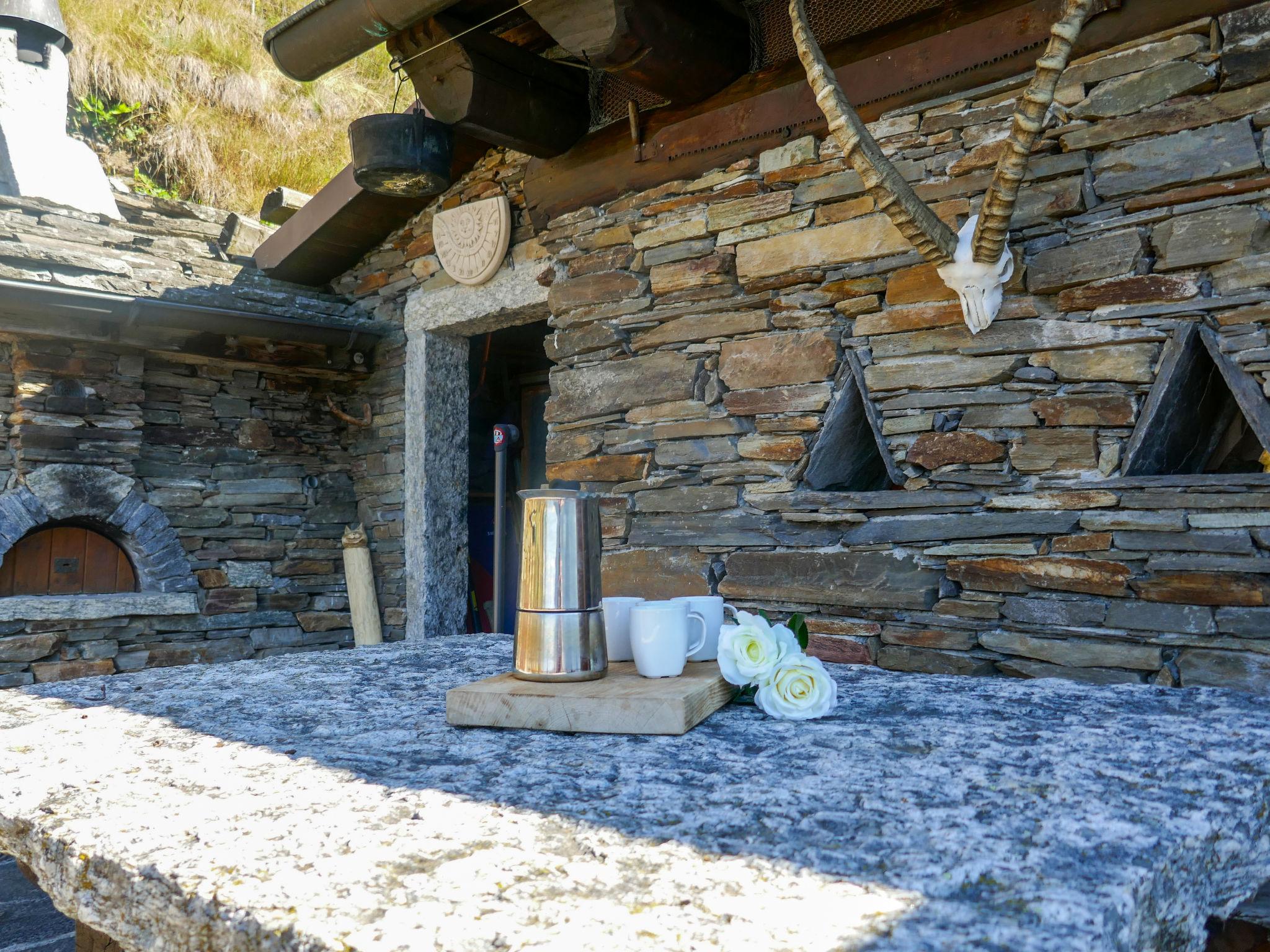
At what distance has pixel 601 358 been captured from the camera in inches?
Result: 159

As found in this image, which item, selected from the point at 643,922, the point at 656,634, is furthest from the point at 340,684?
the point at 643,922

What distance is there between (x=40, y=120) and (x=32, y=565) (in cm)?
294

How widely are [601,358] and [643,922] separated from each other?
3.47 metres

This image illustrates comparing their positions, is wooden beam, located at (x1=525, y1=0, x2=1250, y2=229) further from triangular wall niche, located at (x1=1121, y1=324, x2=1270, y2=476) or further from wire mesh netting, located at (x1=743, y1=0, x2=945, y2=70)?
triangular wall niche, located at (x1=1121, y1=324, x2=1270, y2=476)

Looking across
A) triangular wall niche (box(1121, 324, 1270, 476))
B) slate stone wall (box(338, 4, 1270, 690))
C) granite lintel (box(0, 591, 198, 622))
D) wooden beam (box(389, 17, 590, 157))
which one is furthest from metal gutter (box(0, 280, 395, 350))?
triangular wall niche (box(1121, 324, 1270, 476))

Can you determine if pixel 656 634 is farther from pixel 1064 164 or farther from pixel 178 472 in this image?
pixel 178 472

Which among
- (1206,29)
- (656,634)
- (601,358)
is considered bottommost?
(656,634)

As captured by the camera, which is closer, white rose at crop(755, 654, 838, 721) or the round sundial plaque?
white rose at crop(755, 654, 838, 721)

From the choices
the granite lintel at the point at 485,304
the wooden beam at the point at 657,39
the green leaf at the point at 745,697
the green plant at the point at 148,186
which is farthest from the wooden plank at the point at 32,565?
the green leaf at the point at 745,697

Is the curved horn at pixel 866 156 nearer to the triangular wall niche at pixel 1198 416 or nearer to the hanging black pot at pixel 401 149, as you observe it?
the triangular wall niche at pixel 1198 416

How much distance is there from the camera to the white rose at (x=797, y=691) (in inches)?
54.9

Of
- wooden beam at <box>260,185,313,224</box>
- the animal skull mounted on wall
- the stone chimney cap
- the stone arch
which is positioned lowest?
the stone arch

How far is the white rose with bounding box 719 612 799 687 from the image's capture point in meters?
1.45

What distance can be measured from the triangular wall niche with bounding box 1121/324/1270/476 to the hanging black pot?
3.30 metres
